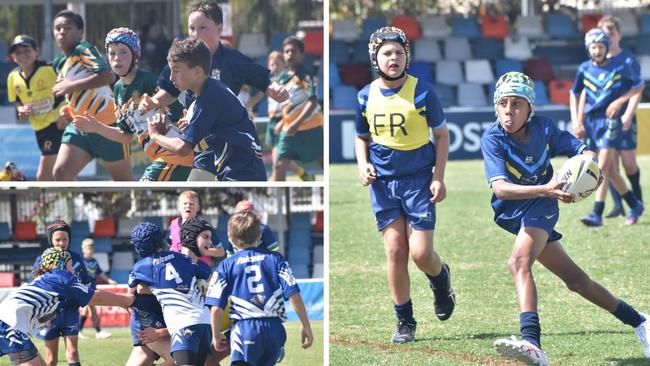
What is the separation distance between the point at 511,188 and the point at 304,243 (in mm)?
9467

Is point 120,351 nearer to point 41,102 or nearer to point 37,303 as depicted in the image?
point 41,102

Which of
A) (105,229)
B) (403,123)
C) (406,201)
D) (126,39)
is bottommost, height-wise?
(105,229)

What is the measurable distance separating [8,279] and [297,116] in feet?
18.2

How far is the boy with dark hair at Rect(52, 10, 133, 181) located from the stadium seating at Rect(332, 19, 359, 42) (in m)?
18.3

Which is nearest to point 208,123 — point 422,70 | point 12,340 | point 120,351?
point 12,340

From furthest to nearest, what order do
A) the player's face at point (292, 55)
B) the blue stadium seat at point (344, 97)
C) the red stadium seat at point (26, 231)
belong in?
1. the blue stadium seat at point (344, 97)
2. the red stadium seat at point (26, 231)
3. the player's face at point (292, 55)

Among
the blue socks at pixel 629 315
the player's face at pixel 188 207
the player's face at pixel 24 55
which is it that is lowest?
the blue socks at pixel 629 315

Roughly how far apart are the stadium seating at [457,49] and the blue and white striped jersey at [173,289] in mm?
20820

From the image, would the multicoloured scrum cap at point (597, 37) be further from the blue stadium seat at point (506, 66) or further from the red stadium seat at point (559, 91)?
the blue stadium seat at point (506, 66)

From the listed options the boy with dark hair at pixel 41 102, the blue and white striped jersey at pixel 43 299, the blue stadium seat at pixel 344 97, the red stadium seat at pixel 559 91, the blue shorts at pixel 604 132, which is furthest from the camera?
the red stadium seat at pixel 559 91

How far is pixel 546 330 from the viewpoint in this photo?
7793 millimetres

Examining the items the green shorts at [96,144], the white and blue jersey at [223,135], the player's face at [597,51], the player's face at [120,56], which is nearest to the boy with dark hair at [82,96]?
the green shorts at [96,144]

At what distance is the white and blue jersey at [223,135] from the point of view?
24.5 feet

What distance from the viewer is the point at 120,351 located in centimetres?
1143
